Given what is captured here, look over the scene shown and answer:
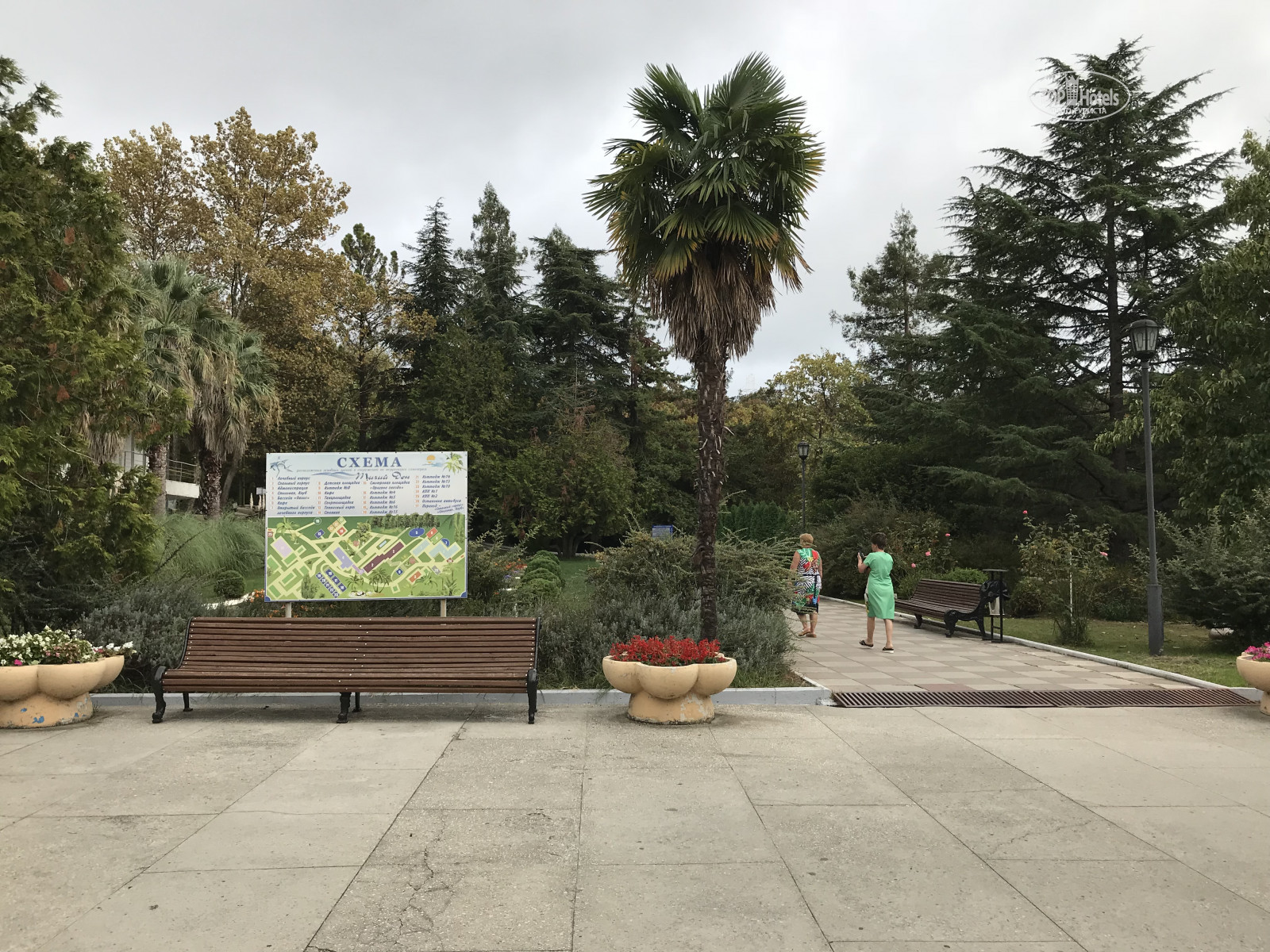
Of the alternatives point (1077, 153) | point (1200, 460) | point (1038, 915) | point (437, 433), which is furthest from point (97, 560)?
point (437, 433)

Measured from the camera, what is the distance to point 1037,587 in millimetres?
18078

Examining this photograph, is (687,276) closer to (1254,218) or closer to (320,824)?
(320,824)

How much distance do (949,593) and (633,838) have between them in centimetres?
1320

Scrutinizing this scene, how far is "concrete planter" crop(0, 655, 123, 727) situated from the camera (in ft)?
25.2

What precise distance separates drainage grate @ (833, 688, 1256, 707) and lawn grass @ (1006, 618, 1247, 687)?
0.82 metres

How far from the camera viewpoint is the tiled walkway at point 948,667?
10.2 metres

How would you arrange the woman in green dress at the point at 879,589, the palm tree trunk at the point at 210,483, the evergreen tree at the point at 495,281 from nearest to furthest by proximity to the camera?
the woman in green dress at the point at 879,589, the palm tree trunk at the point at 210,483, the evergreen tree at the point at 495,281

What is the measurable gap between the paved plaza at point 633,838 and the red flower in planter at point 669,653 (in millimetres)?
588

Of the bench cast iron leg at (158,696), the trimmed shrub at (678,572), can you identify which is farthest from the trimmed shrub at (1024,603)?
the bench cast iron leg at (158,696)

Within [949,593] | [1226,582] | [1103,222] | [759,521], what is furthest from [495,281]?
[1226,582]

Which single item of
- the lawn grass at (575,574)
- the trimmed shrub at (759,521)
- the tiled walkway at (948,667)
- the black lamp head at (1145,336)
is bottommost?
the tiled walkway at (948,667)

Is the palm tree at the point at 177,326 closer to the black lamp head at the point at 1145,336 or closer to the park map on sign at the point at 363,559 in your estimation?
the park map on sign at the point at 363,559

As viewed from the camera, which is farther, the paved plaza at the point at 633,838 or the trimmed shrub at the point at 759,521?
A: the trimmed shrub at the point at 759,521

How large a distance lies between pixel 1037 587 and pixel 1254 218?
10.5 m
